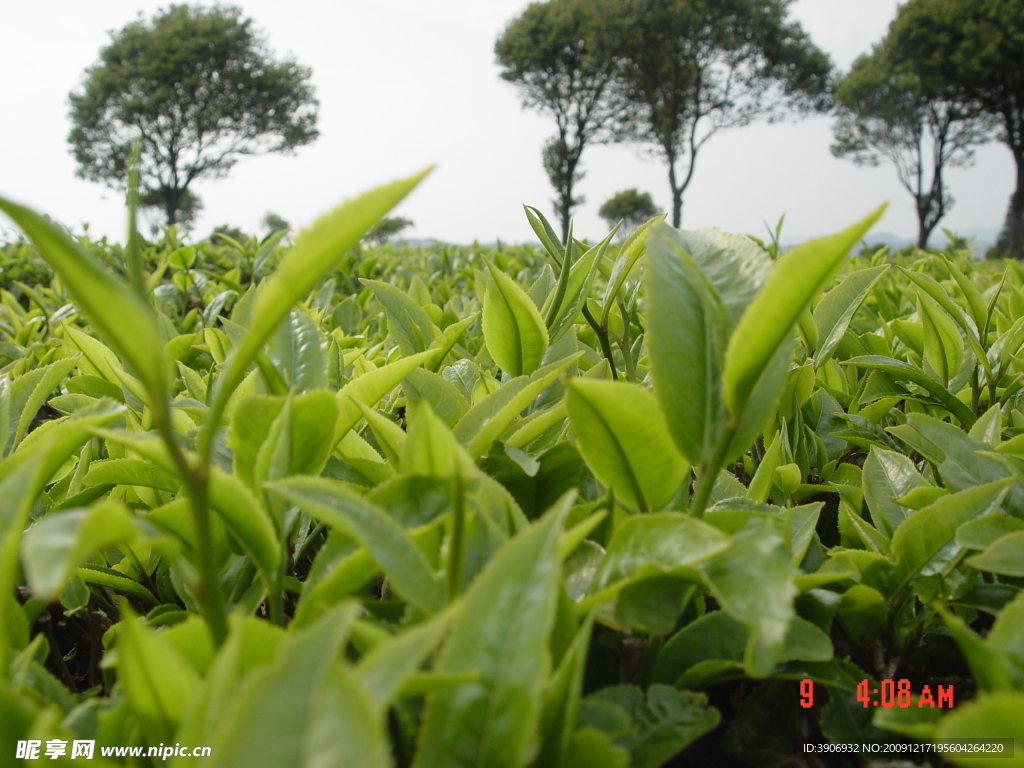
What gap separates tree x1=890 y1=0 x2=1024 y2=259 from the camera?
2772cm

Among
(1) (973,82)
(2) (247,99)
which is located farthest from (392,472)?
(2) (247,99)

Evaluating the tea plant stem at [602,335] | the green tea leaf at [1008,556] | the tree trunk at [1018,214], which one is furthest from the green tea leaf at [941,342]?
the tree trunk at [1018,214]

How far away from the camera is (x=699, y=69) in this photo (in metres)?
38.0

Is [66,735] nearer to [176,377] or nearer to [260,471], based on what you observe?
[260,471]

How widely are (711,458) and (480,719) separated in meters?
0.33

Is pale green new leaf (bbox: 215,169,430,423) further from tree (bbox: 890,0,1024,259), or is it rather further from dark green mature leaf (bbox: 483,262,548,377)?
tree (bbox: 890,0,1024,259)

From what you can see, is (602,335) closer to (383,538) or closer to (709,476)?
(709,476)

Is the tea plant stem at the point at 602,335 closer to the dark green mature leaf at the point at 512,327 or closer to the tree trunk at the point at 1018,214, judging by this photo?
the dark green mature leaf at the point at 512,327

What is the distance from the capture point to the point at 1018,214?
29.2 m

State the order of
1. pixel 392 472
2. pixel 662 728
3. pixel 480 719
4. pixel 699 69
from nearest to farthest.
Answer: pixel 480 719 < pixel 662 728 < pixel 392 472 < pixel 699 69

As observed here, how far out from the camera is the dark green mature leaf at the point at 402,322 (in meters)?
1.35
